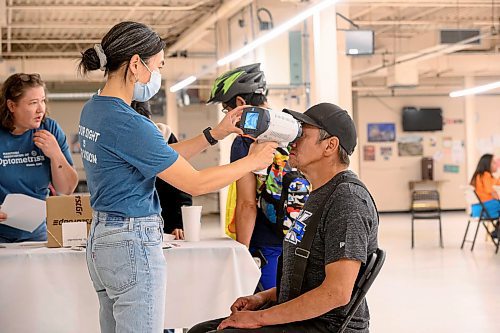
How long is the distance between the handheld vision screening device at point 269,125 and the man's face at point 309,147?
43mm

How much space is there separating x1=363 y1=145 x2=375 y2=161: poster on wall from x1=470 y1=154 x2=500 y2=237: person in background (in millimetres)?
7989

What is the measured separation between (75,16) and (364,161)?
9.25 meters

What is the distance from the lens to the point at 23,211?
3688 millimetres

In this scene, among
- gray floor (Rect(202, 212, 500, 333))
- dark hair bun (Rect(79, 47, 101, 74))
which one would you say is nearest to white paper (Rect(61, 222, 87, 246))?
dark hair bun (Rect(79, 47, 101, 74))

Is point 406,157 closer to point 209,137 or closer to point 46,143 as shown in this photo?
point 46,143

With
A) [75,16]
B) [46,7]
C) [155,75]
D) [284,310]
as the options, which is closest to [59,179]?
[155,75]

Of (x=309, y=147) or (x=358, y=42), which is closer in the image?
(x=309, y=147)

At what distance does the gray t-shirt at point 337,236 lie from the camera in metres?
2.38

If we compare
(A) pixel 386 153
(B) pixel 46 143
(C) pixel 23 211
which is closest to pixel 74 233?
(C) pixel 23 211

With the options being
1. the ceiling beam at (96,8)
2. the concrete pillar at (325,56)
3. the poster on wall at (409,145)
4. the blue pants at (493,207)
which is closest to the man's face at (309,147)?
the concrete pillar at (325,56)

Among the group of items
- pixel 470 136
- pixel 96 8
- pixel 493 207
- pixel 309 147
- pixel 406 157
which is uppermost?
pixel 96 8

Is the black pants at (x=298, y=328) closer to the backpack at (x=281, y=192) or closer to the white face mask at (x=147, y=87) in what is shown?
the white face mask at (x=147, y=87)

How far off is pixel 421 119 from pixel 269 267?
55.4ft

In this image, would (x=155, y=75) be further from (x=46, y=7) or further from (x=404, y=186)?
(x=404, y=186)
